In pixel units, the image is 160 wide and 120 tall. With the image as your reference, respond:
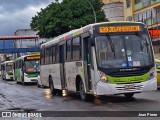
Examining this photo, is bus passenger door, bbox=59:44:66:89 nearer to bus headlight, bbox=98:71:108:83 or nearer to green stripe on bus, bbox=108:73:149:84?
bus headlight, bbox=98:71:108:83

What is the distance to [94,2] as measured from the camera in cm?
5381

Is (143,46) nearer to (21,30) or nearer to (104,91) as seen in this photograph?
(104,91)

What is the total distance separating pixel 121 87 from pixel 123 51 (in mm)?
1342

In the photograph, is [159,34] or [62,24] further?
[62,24]

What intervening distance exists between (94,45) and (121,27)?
1288 mm

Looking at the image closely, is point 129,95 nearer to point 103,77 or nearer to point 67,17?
Answer: point 103,77

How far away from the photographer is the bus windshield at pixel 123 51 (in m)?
15.3

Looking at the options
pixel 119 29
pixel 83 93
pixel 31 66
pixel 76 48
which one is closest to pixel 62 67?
pixel 76 48

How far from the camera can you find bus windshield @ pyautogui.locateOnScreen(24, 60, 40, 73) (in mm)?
39312

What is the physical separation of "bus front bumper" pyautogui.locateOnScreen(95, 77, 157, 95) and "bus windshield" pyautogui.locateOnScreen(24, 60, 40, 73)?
80.1ft

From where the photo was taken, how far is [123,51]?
15.4 meters

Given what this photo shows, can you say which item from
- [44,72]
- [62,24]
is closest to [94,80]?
[44,72]

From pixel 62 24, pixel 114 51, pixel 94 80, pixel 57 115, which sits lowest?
pixel 57 115

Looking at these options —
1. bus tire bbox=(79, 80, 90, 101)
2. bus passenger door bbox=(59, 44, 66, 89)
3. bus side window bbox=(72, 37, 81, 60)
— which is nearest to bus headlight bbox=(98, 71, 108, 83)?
bus tire bbox=(79, 80, 90, 101)
